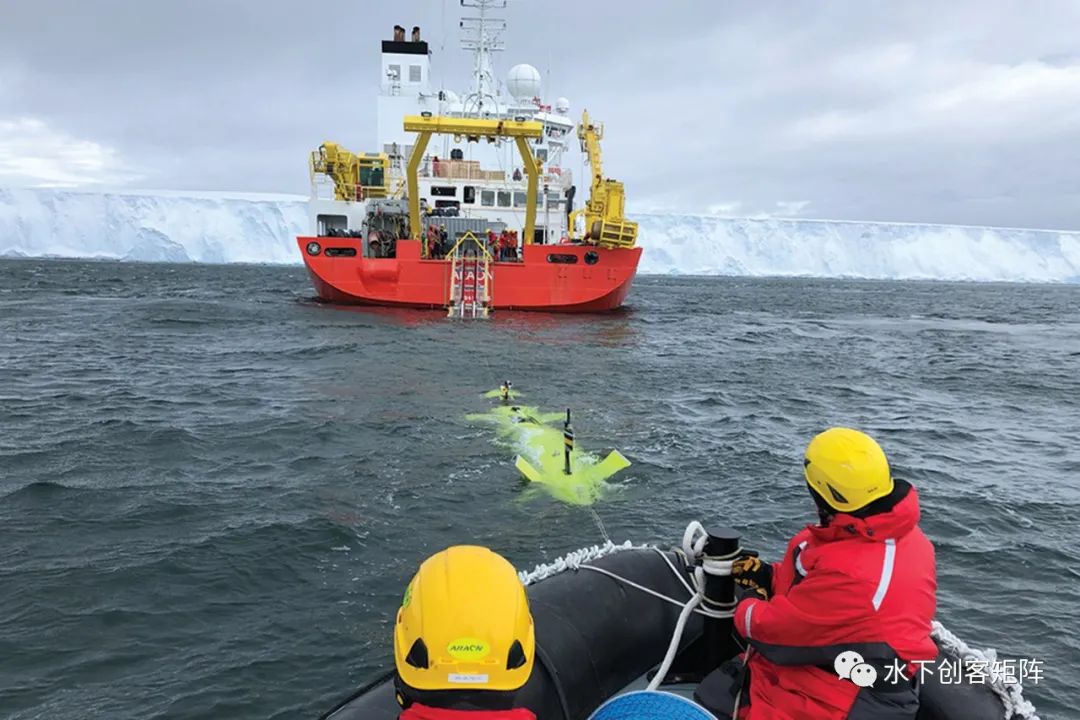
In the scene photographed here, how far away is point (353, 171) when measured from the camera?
25297 millimetres

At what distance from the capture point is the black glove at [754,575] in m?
3.00

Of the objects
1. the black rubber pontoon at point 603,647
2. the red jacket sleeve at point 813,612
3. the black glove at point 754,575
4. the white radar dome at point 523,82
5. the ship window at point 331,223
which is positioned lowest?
the black rubber pontoon at point 603,647

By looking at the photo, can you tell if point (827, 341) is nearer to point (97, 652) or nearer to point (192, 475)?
point (192, 475)

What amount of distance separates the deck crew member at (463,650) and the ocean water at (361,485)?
2.73 meters

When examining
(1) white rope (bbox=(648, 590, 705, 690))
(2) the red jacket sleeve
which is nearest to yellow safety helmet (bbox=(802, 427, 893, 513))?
(2) the red jacket sleeve

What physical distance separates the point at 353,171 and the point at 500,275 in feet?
25.4

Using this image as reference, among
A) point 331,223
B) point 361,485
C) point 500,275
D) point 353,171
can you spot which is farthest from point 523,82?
point 361,485

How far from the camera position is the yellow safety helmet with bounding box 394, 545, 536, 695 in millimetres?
1546

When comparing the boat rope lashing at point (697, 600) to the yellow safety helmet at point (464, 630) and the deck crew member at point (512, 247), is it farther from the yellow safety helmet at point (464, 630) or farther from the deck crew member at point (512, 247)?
the deck crew member at point (512, 247)

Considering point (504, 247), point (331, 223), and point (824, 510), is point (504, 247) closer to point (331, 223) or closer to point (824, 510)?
point (331, 223)

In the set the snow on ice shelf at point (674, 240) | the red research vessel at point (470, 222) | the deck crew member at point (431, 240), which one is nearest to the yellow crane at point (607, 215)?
the red research vessel at point (470, 222)

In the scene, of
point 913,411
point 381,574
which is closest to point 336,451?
point 381,574

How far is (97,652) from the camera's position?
4285mm

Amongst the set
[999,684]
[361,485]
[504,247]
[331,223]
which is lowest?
[361,485]
